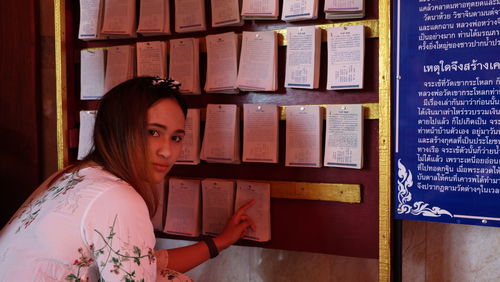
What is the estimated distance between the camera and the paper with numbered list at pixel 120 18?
1813 mm

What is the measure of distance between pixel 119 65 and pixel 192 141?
0.45 meters

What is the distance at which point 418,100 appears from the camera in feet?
4.64

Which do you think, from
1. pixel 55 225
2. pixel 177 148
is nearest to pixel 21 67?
pixel 177 148

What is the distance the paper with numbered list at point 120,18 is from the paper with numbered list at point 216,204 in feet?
2.23

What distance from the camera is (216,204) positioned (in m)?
1.72

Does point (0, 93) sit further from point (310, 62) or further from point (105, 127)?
point (310, 62)

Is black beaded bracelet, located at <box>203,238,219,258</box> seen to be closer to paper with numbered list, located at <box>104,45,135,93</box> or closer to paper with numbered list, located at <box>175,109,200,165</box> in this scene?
paper with numbered list, located at <box>175,109,200,165</box>

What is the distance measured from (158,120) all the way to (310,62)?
0.58 meters

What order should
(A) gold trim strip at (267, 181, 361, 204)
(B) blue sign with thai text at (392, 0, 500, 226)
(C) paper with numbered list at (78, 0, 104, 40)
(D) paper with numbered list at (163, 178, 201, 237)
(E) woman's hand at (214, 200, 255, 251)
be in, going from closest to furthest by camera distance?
(B) blue sign with thai text at (392, 0, 500, 226) < (A) gold trim strip at (267, 181, 361, 204) < (E) woman's hand at (214, 200, 255, 251) < (D) paper with numbered list at (163, 178, 201, 237) < (C) paper with numbered list at (78, 0, 104, 40)

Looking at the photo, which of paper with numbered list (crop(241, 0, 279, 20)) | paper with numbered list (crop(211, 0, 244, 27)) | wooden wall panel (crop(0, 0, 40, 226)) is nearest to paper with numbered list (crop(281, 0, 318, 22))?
paper with numbered list (crop(241, 0, 279, 20))

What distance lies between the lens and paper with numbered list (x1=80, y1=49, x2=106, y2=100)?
1.90 metres

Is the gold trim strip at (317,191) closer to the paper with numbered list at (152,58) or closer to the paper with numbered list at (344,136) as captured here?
the paper with numbered list at (344,136)

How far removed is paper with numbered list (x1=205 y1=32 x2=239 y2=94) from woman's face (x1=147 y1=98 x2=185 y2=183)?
38 centimetres

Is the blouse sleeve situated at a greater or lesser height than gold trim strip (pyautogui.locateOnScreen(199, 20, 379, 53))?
lesser
